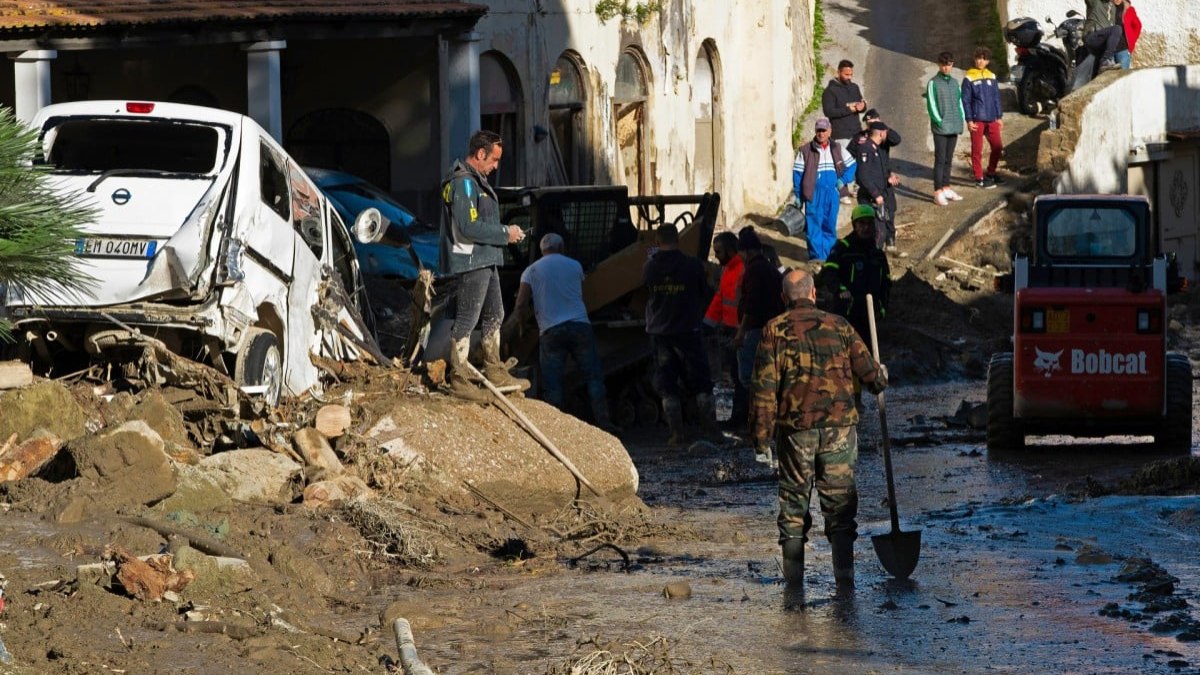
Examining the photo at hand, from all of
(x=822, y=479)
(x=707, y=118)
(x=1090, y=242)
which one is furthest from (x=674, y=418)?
(x=707, y=118)

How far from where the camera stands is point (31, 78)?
792 inches

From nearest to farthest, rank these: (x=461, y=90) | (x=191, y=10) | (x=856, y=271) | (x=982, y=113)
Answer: (x=856, y=271)
(x=191, y=10)
(x=461, y=90)
(x=982, y=113)

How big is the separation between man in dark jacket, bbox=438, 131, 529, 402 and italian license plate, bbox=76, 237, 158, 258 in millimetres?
1914

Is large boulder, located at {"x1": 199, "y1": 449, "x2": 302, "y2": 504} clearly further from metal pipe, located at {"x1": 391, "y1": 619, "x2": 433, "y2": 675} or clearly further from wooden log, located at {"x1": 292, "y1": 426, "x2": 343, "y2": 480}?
metal pipe, located at {"x1": 391, "y1": 619, "x2": 433, "y2": 675}

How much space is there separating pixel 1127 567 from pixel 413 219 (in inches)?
531

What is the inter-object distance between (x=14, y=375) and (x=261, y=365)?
1521mm

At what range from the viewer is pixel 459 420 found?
11.9 meters

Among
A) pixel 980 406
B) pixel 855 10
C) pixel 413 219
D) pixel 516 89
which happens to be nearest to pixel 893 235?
pixel 516 89

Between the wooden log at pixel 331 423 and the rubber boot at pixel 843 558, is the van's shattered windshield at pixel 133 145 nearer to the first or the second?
the wooden log at pixel 331 423

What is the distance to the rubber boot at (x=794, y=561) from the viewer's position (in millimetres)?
9859

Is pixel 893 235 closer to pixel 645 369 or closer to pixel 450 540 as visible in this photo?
pixel 645 369

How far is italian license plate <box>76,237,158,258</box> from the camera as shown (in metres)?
11.7

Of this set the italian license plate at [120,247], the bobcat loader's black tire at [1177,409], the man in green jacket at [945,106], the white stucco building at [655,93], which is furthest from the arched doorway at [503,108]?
the italian license plate at [120,247]

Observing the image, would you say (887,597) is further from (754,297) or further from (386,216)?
(386,216)
